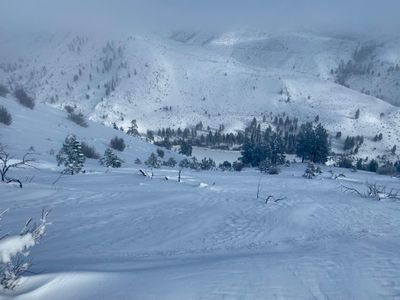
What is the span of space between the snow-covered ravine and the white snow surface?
0.07 ft

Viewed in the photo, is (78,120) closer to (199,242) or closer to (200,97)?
(199,242)

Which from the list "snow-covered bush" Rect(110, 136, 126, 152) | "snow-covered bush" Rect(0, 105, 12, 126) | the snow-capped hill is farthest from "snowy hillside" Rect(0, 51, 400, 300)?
"snow-covered bush" Rect(110, 136, 126, 152)

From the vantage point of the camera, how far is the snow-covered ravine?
16.7ft

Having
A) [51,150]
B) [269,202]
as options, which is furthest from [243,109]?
[269,202]

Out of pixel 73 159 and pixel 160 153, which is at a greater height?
pixel 73 159

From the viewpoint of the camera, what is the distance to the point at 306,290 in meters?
5.13

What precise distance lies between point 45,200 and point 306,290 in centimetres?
854

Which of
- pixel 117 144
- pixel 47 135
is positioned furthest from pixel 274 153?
pixel 47 135

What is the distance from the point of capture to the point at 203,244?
321 inches

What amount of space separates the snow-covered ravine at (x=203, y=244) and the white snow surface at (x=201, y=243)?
0.07 feet

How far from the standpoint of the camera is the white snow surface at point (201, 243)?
5098 millimetres

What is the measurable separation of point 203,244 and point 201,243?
89 mm

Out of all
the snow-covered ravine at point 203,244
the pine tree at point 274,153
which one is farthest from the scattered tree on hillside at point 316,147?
the snow-covered ravine at point 203,244

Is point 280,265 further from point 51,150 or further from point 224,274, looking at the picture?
point 51,150
